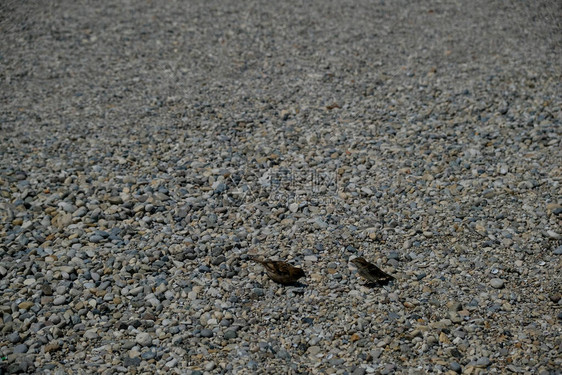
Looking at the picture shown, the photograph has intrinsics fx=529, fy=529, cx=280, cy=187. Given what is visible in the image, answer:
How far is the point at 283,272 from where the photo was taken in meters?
4.20

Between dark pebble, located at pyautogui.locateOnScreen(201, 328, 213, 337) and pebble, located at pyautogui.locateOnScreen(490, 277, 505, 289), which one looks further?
pebble, located at pyautogui.locateOnScreen(490, 277, 505, 289)

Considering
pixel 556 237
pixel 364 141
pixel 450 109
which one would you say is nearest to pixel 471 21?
pixel 450 109

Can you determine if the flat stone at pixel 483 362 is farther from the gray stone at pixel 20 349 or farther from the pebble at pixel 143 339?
the gray stone at pixel 20 349

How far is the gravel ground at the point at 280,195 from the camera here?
12.3 ft

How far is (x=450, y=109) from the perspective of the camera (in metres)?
6.58

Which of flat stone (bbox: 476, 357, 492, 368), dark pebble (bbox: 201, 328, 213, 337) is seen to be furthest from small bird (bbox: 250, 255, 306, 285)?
flat stone (bbox: 476, 357, 492, 368)

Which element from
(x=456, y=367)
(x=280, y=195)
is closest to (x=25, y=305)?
(x=280, y=195)

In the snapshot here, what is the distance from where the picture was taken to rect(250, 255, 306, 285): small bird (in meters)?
4.19

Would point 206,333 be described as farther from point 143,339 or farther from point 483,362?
point 483,362

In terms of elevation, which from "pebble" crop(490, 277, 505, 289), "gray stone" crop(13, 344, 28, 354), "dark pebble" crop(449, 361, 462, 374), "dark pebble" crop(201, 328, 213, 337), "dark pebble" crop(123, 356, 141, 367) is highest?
"pebble" crop(490, 277, 505, 289)

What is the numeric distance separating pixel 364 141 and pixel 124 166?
8.76ft

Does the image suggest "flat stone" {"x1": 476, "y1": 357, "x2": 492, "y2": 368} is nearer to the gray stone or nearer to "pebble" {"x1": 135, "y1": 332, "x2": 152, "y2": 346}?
"pebble" {"x1": 135, "y1": 332, "x2": 152, "y2": 346}

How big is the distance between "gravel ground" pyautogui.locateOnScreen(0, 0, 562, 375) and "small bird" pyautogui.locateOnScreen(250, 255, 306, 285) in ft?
0.25

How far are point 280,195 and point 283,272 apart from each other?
1.18 m
